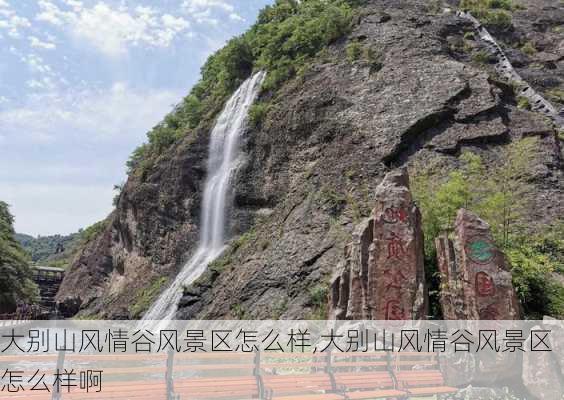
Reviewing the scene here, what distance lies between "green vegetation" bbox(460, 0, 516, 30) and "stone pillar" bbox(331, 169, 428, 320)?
90.8 ft

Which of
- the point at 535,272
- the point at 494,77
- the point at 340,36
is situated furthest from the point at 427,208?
the point at 340,36

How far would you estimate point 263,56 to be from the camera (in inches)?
1300

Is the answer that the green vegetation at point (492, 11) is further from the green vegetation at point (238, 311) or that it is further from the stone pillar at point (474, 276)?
the stone pillar at point (474, 276)

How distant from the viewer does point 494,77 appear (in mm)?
24203

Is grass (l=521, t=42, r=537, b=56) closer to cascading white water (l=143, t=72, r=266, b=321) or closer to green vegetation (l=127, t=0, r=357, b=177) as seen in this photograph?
green vegetation (l=127, t=0, r=357, b=177)

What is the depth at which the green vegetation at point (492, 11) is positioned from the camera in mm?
34469

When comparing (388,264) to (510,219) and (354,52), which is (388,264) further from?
(354,52)

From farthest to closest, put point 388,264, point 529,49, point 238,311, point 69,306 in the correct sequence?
point 69,306, point 529,49, point 238,311, point 388,264

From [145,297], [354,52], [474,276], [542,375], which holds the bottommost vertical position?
[542,375]

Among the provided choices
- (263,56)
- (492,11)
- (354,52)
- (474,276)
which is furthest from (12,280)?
(492,11)

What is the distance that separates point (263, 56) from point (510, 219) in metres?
22.8

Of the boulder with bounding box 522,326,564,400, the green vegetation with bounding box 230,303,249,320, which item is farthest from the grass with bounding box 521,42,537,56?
the boulder with bounding box 522,326,564,400

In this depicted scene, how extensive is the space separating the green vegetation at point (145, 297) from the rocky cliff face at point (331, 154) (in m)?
0.16

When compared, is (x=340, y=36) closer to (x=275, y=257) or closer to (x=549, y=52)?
(x=549, y=52)
